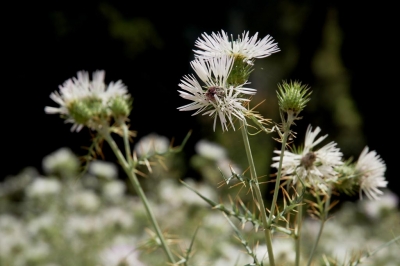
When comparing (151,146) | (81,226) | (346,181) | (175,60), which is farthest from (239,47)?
(175,60)

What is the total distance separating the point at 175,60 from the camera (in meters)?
7.32

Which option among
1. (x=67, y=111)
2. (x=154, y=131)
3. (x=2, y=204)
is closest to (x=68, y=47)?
(x=154, y=131)

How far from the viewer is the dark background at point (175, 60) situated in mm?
6988

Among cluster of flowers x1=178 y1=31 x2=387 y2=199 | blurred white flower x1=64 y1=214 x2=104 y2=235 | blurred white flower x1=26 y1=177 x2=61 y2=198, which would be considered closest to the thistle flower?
cluster of flowers x1=178 y1=31 x2=387 y2=199

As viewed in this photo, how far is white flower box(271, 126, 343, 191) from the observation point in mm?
871

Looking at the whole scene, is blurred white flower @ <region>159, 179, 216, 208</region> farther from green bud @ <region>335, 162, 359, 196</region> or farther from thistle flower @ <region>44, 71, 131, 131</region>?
green bud @ <region>335, 162, 359, 196</region>

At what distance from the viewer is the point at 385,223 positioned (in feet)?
9.15

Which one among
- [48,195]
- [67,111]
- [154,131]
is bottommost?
[67,111]

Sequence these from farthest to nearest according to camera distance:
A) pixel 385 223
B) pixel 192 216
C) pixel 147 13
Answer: pixel 147 13
pixel 192 216
pixel 385 223

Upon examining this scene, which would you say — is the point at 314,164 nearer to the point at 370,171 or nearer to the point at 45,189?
the point at 370,171

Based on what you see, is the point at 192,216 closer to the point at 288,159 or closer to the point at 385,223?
the point at 385,223

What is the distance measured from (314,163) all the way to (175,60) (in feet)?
21.4

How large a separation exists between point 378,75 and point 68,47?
146 inches

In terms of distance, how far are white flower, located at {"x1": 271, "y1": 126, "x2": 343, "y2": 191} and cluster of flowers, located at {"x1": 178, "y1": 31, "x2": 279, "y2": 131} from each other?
139 millimetres
